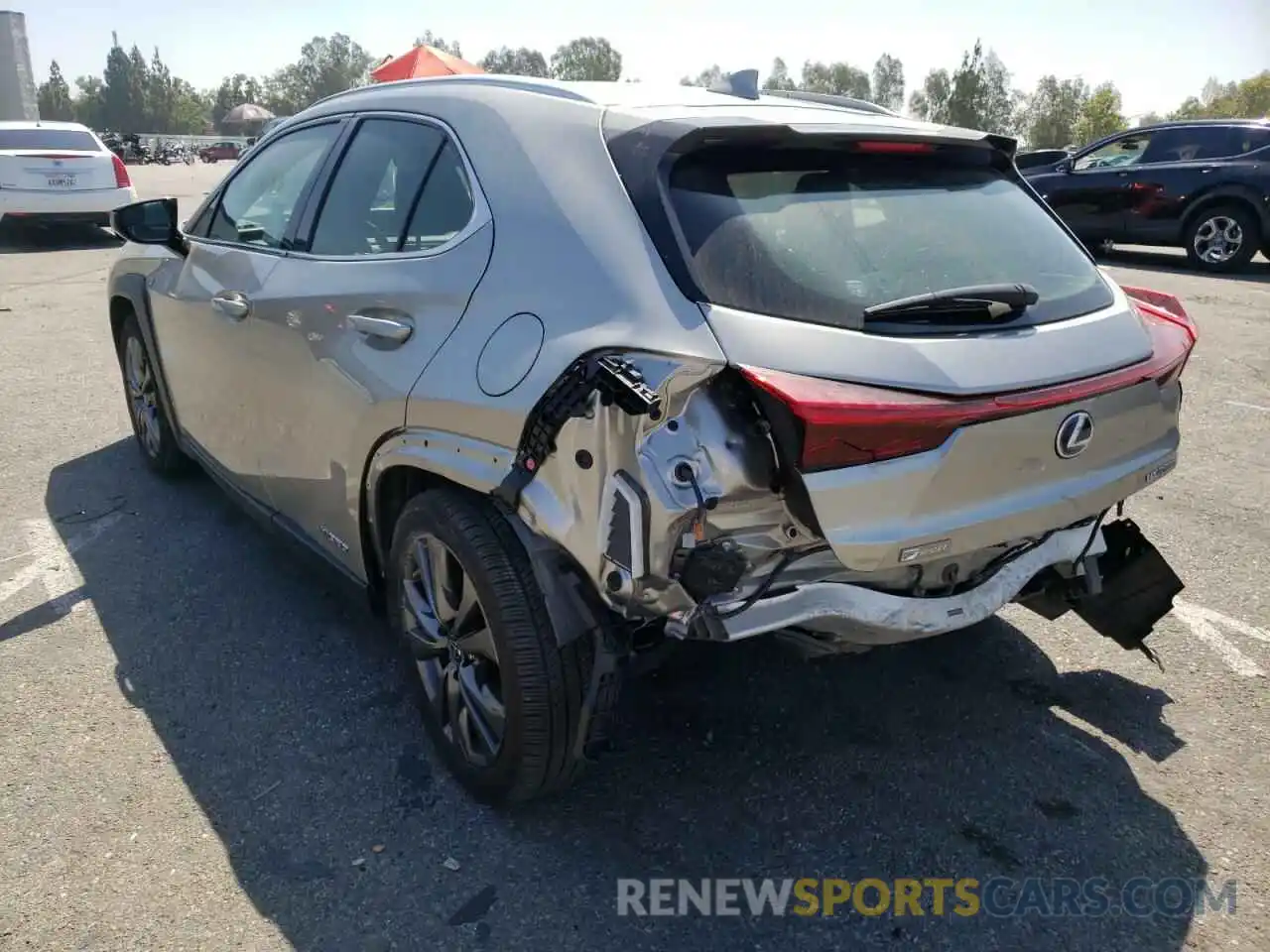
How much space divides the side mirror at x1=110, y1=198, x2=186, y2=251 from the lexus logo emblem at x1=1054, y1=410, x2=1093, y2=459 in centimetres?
355

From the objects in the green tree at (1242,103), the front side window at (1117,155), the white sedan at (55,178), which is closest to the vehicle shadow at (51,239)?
the white sedan at (55,178)

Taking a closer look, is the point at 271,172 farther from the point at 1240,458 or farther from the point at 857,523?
the point at 1240,458

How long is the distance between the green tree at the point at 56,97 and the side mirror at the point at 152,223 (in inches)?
4912

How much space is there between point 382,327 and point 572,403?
0.82m

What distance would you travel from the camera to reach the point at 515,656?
2375 mm

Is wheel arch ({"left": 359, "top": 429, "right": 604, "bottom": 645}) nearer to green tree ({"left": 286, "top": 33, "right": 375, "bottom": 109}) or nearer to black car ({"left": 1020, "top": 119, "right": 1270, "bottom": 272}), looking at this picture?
black car ({"left": 1020, "top": 119, "right": 1270, "bottom": 272})

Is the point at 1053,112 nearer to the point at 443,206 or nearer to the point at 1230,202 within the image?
the point at 1230,202

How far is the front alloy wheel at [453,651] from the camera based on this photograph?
8.54ft

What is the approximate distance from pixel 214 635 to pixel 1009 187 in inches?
118

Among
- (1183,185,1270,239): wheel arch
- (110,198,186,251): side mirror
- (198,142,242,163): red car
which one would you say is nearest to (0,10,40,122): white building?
(198,142,242,163): red car

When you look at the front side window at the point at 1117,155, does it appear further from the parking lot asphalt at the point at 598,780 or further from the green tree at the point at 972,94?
the green tree at the point at 972,94

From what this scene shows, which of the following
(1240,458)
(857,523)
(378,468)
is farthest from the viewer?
(1240,458)

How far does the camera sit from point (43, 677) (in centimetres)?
333

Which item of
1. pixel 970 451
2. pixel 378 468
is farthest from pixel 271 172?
pixel 970 451
